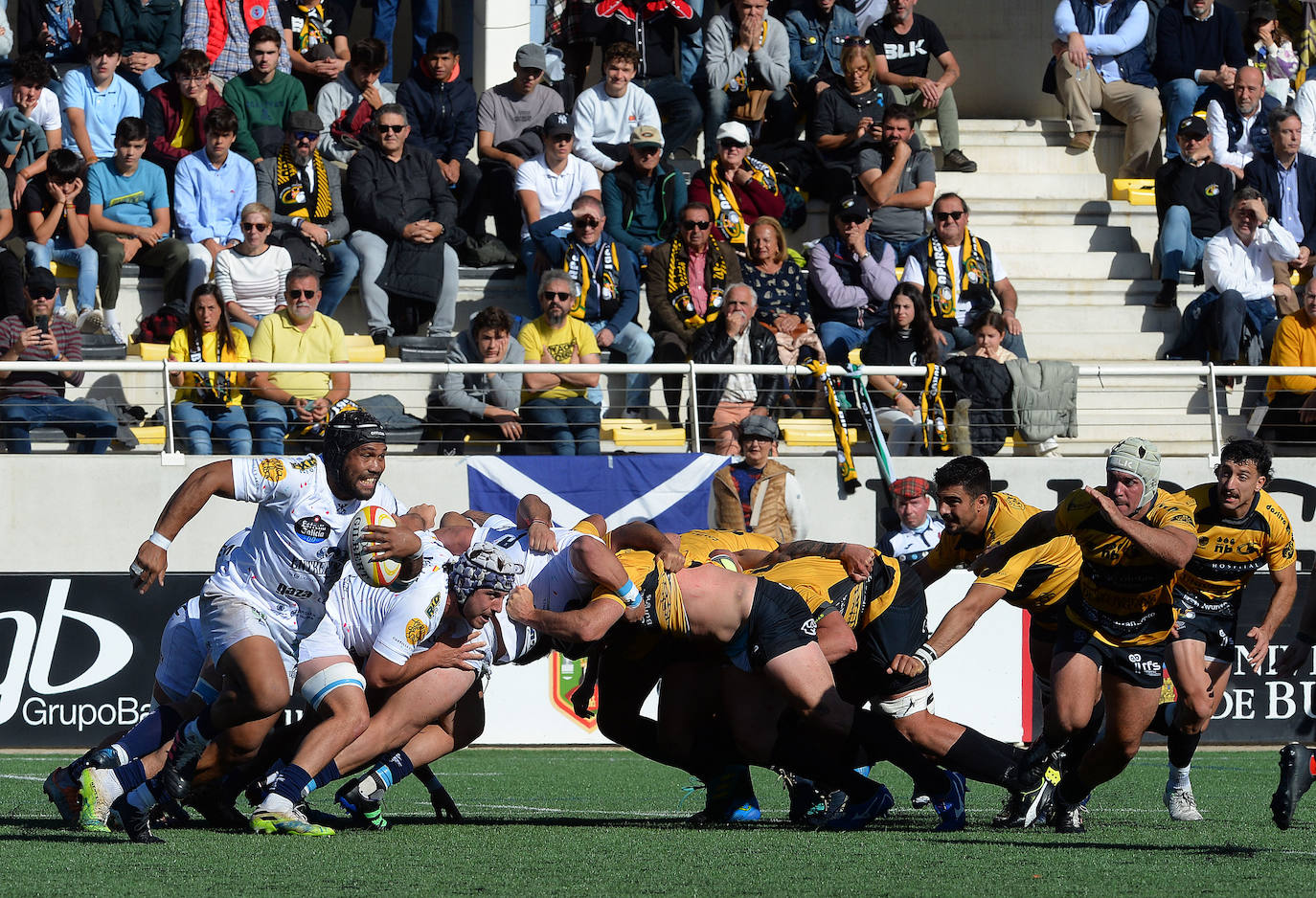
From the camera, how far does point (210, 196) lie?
15109 millimetres

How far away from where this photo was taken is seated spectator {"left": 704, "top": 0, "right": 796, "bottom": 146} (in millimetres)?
16922

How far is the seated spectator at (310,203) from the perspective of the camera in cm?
1502

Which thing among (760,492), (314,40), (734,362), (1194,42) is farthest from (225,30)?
(1194,42)

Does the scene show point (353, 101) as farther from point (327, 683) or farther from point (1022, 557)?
point (1022, 557)

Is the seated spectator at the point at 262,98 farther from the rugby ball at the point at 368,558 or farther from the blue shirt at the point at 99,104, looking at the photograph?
the rugby ball at the point at 368,558

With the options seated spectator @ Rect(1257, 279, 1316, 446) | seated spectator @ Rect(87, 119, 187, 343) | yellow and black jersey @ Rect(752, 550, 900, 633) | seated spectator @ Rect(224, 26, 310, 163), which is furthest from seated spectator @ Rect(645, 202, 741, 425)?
yellow and black jersey @ Rect(752, 550, 900, 633)

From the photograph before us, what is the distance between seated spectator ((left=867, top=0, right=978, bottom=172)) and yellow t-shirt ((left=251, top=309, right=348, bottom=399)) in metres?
6.74

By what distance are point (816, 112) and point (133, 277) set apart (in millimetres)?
6281

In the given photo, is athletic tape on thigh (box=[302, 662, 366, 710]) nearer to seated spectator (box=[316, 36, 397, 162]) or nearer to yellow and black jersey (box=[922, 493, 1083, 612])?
yellow and black jersey (box=[922, 493, 1083, 612])

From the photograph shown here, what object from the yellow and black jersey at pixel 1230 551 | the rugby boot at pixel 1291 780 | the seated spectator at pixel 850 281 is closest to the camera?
the rugby boot at pixel 1291 780

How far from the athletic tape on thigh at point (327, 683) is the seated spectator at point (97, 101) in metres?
8.71

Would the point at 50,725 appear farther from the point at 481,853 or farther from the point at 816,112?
the point at 816,112

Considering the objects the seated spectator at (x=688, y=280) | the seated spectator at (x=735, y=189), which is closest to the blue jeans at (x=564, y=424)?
the seated spectator at (x=688, y=280)

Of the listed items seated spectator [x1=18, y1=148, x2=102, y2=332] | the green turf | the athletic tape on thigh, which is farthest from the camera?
seated spectator [x1=18, y1=148, x2=102, y2=332]
